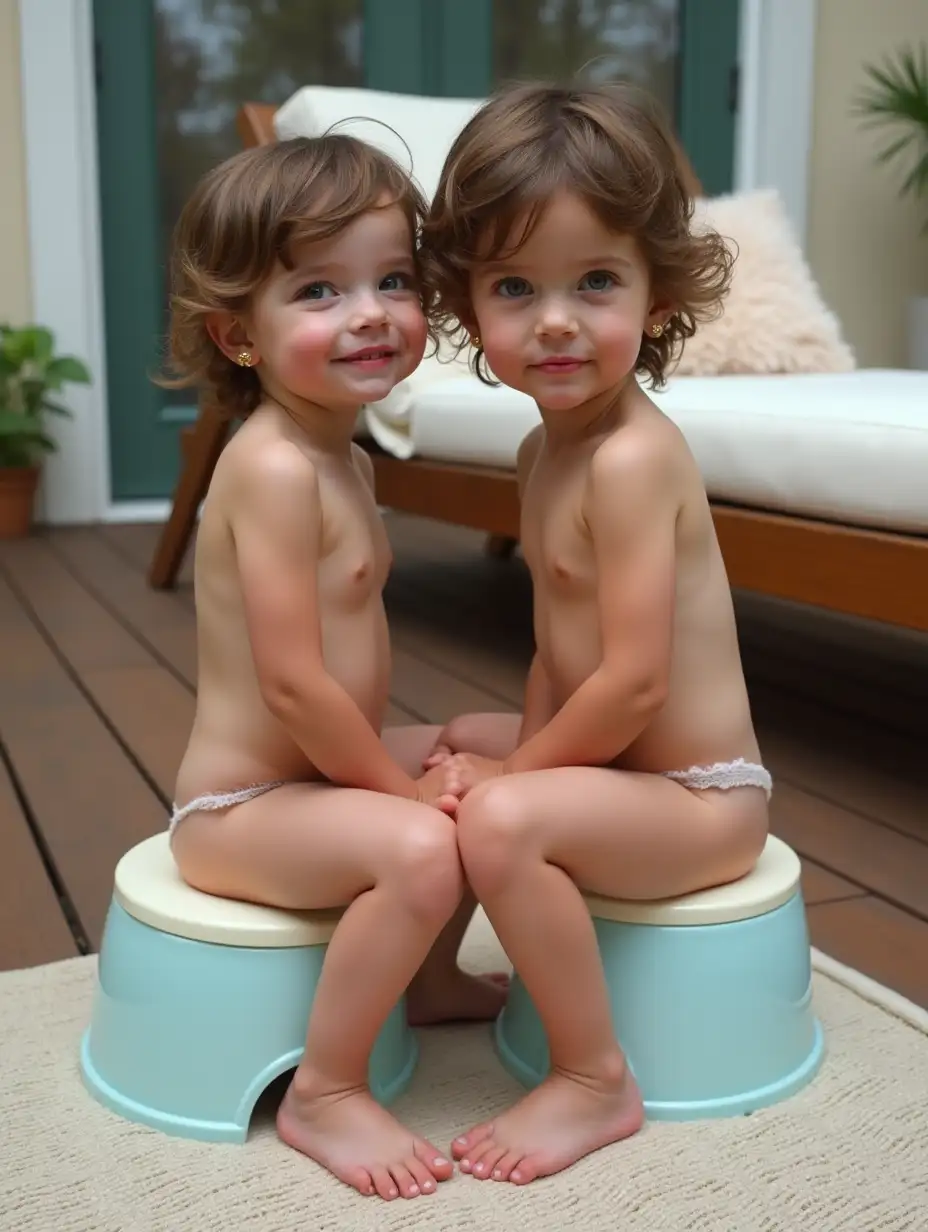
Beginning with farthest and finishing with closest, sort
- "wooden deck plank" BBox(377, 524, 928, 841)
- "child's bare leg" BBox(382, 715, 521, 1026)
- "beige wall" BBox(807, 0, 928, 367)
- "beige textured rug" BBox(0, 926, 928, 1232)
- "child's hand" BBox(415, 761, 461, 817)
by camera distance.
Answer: "beige wall" BBox(807, 0, 928, 367) < "wooden deck plank" BBox(377, 524, 928, 841) < "child's bare leg" BBox(382, 715, 521, 1026) < "child's hand" BBox(415, 761, 461, 817) < "beige textured rug" BBox(0, 926, 928, 1232)

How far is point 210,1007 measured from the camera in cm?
82

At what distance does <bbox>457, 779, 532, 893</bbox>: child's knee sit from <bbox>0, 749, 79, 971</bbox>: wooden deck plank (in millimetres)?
447

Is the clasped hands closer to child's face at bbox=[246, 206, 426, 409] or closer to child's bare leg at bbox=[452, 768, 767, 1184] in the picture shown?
child's bare leg at bbox=[452, 768, 767, 1184]

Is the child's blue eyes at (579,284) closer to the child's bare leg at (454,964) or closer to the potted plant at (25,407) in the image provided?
the child's bare leg at (454,964)

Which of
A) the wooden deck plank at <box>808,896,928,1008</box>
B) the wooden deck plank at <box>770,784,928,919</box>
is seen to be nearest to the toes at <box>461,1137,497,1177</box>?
the wooden deck plank at <box>808,896,928,1008</box>

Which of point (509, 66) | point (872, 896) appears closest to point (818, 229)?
point (509, 66)

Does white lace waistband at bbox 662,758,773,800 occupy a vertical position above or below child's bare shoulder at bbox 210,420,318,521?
below

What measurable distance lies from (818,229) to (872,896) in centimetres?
288

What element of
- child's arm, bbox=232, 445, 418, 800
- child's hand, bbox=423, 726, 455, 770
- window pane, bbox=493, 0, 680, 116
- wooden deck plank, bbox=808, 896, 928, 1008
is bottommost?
wooden deck plank, bbox=808, 896, 928, 1008

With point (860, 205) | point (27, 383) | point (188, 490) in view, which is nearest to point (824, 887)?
point (188, 490)

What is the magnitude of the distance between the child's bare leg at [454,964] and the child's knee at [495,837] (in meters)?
0.13

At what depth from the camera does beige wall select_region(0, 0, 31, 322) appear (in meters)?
3.01

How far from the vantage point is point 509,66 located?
3355mm

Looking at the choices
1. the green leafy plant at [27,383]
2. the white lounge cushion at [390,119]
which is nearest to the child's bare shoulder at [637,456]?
the white lounge cushion at [390,119]
